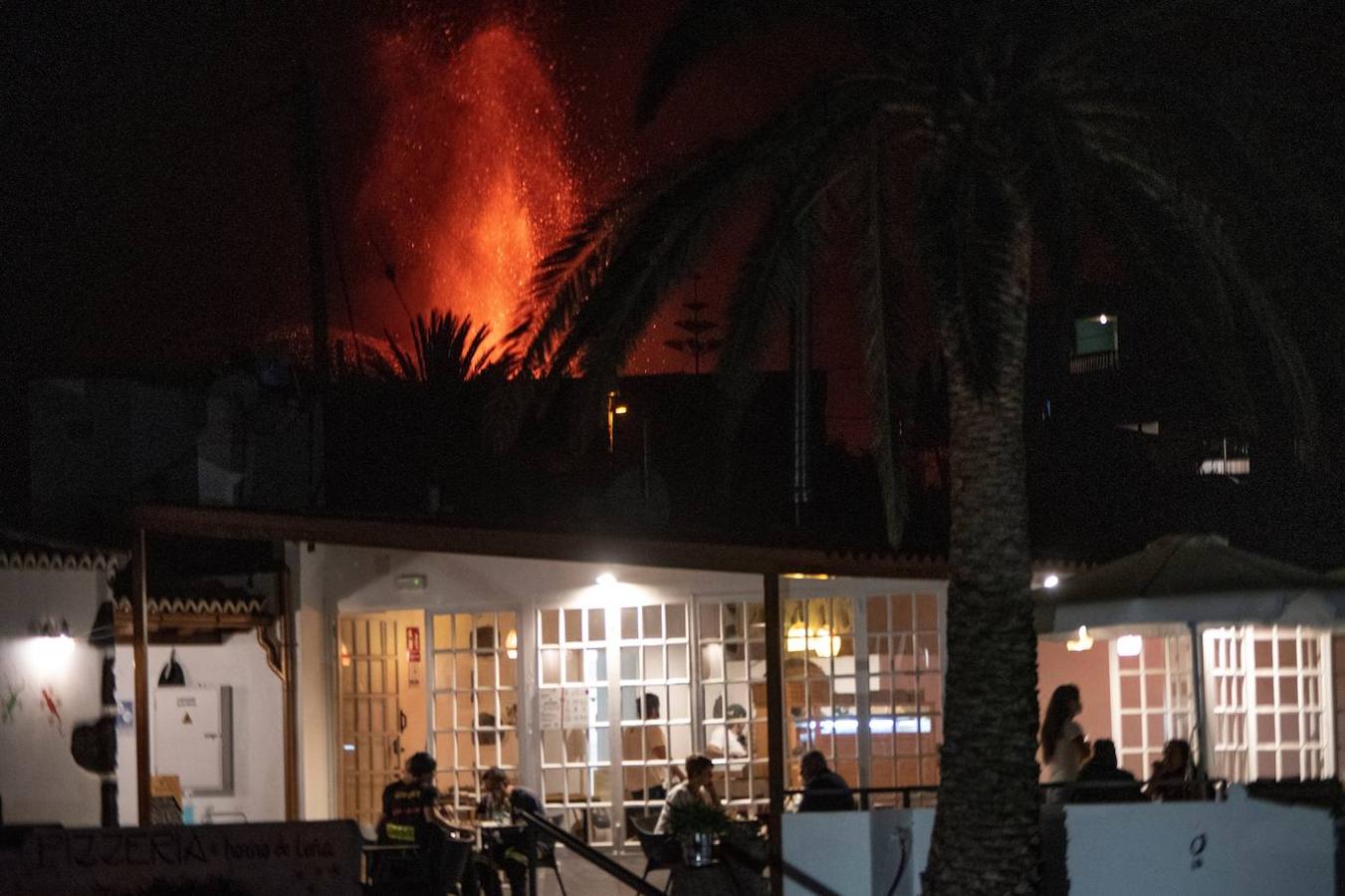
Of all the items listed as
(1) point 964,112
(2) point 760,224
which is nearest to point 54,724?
(2) point 760,224

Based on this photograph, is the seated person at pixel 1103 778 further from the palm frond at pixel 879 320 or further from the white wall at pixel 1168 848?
the palm frond at pixel 879 320

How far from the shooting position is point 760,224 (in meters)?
11.9

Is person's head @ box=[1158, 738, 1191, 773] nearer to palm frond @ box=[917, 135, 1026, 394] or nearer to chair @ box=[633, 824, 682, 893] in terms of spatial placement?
chair @ box=[633, 824, 682, 893]

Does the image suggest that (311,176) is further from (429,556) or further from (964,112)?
(964,112)

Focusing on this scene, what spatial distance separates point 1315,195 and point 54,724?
1114cm

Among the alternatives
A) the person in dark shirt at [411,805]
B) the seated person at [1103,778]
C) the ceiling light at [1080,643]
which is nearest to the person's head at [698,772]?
the person in dark shirt at [411,805]

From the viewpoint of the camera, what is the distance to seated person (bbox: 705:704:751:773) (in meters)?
17.8

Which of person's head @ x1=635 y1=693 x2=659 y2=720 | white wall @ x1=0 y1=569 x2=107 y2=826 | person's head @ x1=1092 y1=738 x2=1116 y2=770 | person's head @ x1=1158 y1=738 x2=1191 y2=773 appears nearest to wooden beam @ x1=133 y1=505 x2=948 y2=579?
white wall @ x1=0 y1=569 x2=107 y2=826

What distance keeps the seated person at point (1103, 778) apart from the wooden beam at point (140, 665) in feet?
23.3

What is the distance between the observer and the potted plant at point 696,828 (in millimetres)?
12555

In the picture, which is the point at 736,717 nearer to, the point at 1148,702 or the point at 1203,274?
the point at 1148,702

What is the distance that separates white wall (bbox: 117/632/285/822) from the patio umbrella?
8238 millimetres

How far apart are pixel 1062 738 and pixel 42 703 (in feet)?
28.5

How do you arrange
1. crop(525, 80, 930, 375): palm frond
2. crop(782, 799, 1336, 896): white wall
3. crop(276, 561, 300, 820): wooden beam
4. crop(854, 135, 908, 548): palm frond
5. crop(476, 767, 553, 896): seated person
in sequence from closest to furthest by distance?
crop(525, 80, 930, 375): palm frond < crop(854, 135, 908, 548): palm frond < crop(782, 799, 1336, 896): white wall < crop(476, 767, 553, 896): seated person < crop(276, 561, 300, 820): wooden beam
